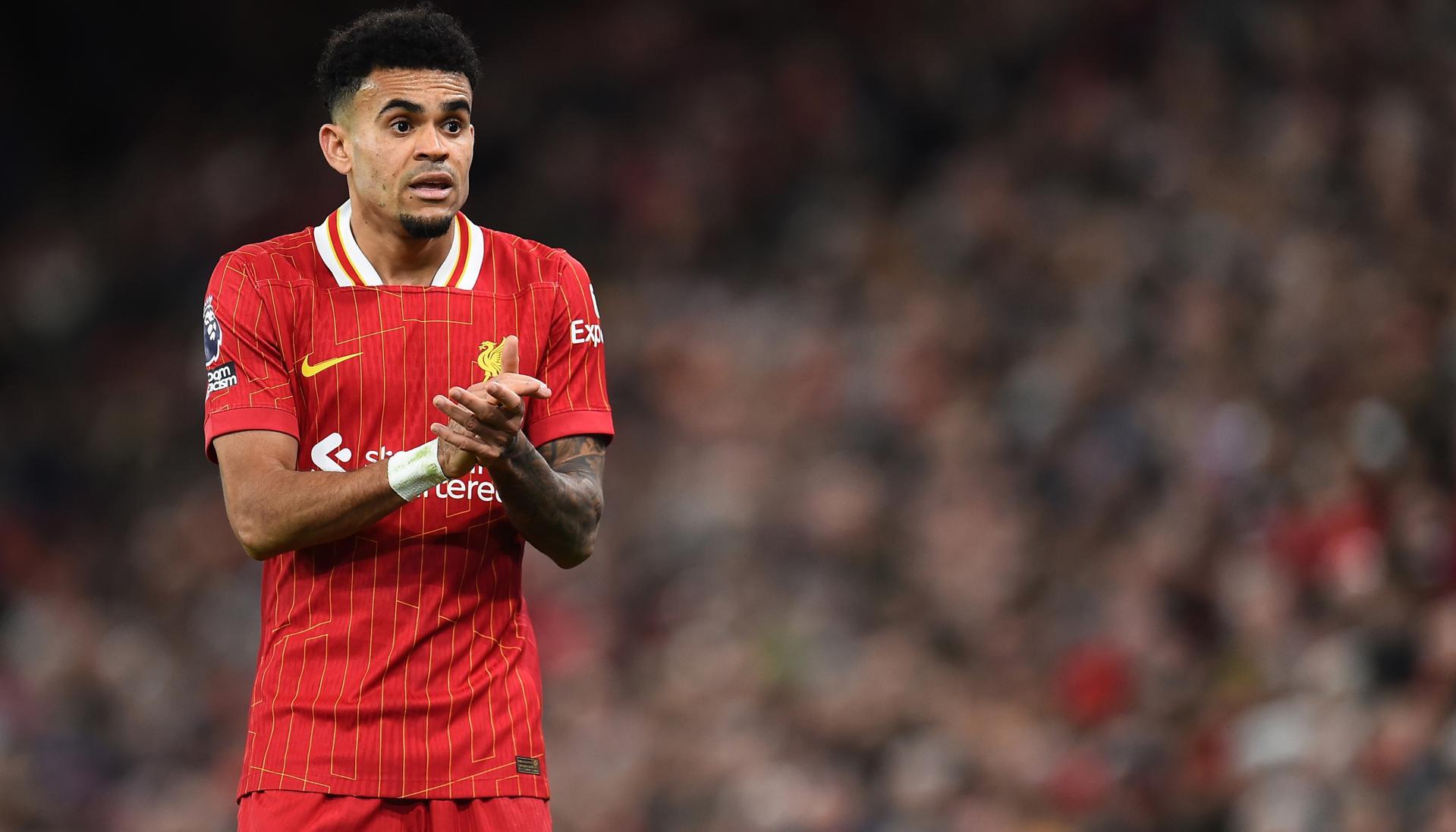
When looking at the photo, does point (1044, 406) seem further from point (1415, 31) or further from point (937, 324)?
point (1415, 31)

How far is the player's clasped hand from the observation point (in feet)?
10.9

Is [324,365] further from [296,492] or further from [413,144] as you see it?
[413,144]

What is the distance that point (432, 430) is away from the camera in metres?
3.48

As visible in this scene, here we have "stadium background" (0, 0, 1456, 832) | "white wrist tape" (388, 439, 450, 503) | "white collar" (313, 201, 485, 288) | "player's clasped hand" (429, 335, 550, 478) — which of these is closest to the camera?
"player's clasped hand" (429, 335, 550, 478)

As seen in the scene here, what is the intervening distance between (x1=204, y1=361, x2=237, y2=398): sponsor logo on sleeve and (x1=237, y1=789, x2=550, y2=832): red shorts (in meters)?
0.79

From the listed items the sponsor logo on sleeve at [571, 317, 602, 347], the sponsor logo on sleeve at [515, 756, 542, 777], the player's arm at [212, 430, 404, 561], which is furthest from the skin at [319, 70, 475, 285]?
the sponsor logo on sleeve at [515, 756, 542, 777]

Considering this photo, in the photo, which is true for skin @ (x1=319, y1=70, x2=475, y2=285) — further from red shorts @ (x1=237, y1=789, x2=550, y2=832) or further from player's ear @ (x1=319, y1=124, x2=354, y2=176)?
red shorts @ (x1=237, y1=789, x2=550, y2=832)

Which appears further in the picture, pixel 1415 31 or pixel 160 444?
pixel 160 444

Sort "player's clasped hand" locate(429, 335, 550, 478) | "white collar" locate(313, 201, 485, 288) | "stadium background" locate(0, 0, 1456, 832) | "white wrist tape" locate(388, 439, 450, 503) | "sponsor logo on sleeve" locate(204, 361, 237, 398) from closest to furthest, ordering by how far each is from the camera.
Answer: "player's clasped hand" locate(429, 335, 550, 478)
"white wrist tape" locate(388, 439, 450, 503)
"sponsor logo on sleeve" locate(204, 361, 237, 398)
"white collar" locate(313, 201, 485, 288)
"stadium background" locate(0, 0, 1456, 832)

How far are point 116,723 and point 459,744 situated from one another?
28.6 feet

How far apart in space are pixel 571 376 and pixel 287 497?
0.65 m

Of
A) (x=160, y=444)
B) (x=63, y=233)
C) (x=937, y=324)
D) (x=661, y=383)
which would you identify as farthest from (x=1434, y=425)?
(x=63, y=233)

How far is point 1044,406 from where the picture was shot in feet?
Result: 32.5

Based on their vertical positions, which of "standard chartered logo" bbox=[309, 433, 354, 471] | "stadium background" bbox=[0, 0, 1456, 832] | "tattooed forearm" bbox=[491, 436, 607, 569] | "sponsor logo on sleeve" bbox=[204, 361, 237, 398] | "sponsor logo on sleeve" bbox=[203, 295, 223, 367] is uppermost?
"stadium background" bbox=[0, 0, 1456, 832]
